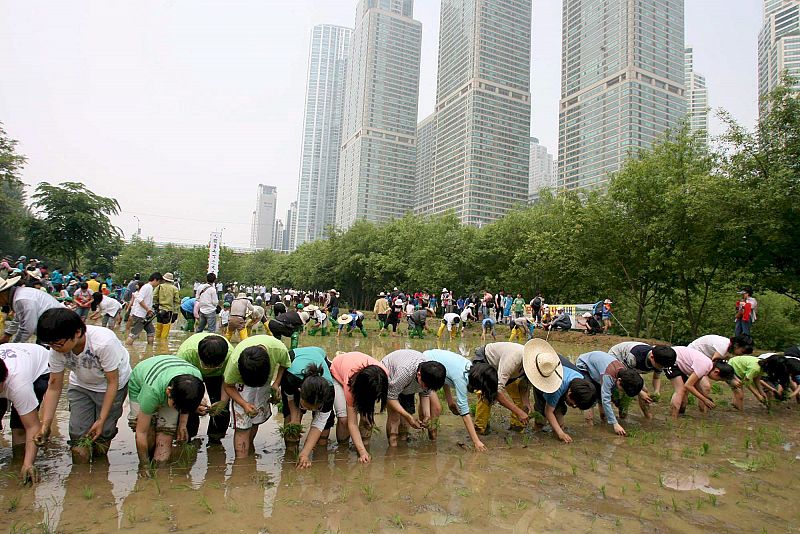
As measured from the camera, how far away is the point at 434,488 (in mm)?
4043

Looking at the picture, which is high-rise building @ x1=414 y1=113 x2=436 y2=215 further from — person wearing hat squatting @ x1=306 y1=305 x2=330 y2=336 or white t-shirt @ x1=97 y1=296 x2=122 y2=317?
white t-shirt @ x1=97 y1=296 x2=122 y2=317

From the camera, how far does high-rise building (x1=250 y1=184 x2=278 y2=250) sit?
15562cm

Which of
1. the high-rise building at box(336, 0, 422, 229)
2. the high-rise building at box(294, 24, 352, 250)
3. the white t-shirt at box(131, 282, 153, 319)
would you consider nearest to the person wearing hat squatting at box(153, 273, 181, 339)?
the white t-shirt at box(131, 282, 153, 319)

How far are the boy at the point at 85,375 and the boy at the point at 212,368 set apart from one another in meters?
0.63

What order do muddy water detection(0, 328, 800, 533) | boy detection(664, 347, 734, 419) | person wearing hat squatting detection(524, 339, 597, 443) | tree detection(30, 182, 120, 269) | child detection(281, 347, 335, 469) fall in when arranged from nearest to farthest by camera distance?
muddy water detection(0, 328, 800, 533)
child detection(281, 347, 335, 469)
person wearing hat squatting detection(524, 339, 597, 443)
boy detection(664, 347, 734, 419)
tree detection(30, 182, 120, 269)

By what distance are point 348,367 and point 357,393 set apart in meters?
0.36

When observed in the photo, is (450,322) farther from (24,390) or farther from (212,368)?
(24,390)

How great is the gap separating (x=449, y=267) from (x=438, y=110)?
63.3 metres

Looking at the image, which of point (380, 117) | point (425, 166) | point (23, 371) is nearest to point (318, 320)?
point (23, 371)

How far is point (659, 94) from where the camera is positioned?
64438 millimetres

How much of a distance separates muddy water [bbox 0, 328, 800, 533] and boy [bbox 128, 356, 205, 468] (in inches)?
9.3

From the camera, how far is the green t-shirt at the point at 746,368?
→ 7.49 m

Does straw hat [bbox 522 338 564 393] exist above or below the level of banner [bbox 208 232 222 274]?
below

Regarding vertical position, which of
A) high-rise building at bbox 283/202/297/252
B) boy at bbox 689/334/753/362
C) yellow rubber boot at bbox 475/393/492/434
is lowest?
yellow rubber boot at bbox 475/393/492/434
